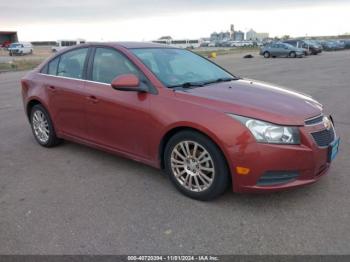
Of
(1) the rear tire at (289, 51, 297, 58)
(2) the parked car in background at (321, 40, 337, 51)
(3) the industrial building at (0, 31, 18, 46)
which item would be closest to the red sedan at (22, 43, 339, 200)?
(1) the rear tire at (289, 51, 297, 58)

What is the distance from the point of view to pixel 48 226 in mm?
3578

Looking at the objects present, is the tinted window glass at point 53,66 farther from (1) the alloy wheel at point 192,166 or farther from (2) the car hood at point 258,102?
(1) the alloy wheel at point 192,166

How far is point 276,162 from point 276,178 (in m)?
0.18

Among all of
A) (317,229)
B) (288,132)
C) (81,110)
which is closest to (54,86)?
(81,110)

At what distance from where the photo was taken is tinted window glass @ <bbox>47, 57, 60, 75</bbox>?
19.2 ft

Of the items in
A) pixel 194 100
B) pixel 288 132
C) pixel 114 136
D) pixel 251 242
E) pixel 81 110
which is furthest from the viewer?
pixel 81 110

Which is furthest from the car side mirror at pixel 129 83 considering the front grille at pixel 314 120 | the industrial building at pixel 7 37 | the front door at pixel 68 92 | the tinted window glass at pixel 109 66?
the industrial building at pixel 7 37

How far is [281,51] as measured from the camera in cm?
3794

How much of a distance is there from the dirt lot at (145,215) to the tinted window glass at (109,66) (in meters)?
1.22

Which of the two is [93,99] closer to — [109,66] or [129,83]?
[109,66]

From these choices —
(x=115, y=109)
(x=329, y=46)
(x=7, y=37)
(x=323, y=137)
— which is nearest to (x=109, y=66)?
(x=115, y=109)

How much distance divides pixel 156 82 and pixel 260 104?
48.0 inches

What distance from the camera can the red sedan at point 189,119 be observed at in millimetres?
3590

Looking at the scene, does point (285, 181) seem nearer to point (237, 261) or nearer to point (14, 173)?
point (237, 261)
